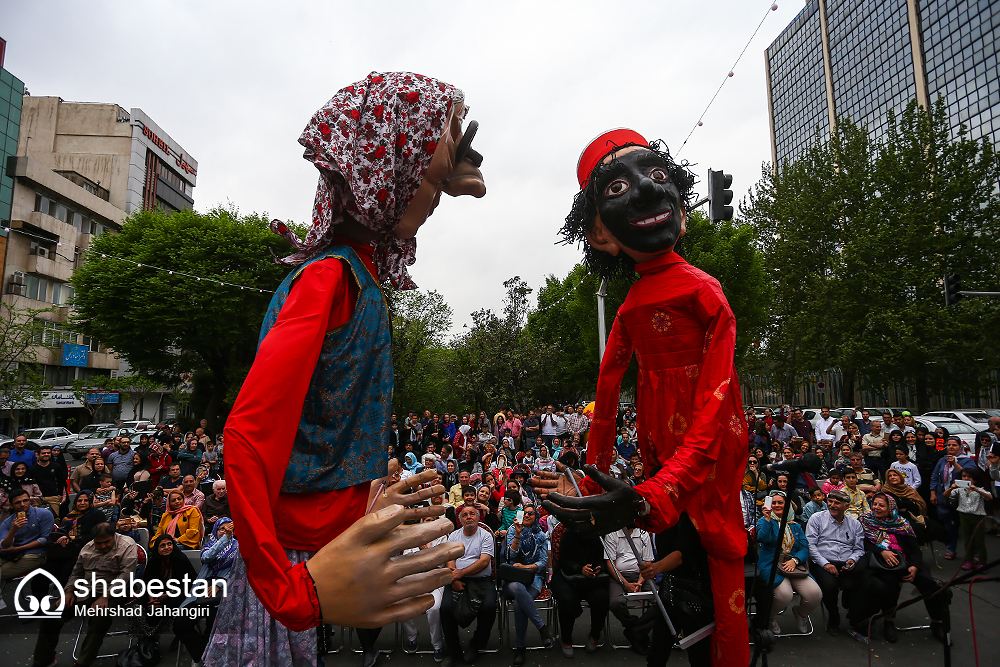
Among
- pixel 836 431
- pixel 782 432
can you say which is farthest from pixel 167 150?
pixel 836 431

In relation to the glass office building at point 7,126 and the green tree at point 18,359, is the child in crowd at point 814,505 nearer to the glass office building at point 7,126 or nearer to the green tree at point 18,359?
the green tree at point 18,359

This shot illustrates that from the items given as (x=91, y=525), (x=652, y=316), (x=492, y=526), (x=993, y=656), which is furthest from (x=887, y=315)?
(x=91, y=525)

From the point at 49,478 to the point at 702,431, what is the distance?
9965 millimetres

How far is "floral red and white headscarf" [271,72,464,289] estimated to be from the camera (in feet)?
4.85

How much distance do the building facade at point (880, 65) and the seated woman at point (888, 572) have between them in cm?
2140

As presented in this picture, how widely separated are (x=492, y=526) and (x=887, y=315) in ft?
57.6

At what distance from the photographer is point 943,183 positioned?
62.1ft

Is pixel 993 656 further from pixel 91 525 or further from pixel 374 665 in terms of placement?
pixel 91 525

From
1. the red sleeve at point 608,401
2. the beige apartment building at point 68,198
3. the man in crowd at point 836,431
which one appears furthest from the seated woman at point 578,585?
the beige apartment building at point 68,198

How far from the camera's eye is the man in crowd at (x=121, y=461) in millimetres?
9797

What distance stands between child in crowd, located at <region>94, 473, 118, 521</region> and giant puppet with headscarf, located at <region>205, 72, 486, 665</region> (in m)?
6.47

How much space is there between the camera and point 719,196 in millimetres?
6594

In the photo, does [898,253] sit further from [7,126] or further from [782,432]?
[7,126]

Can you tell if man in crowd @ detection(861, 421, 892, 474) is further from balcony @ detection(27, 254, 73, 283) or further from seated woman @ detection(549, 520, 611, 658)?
balcony @ detection(27, 254, 73, 283)
